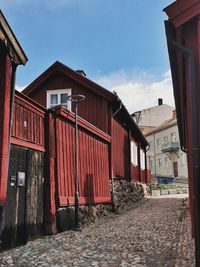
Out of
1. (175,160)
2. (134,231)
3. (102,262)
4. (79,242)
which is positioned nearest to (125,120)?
(134,231)

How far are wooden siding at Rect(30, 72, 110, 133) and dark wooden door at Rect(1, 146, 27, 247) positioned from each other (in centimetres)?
781

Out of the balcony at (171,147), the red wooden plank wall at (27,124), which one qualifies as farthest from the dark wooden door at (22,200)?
the balcony at (171,147)

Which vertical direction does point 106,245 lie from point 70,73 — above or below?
below

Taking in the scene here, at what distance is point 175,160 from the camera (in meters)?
51.6

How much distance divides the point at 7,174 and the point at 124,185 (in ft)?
35.5

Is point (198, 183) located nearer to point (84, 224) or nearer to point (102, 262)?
point (102, 262)

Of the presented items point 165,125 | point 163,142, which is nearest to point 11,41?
point 165,125

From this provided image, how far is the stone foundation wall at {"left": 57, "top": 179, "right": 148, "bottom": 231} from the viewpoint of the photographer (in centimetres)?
912

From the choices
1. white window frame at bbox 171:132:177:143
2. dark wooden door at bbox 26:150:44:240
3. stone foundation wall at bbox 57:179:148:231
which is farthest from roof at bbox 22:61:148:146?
white window frame at bbox 171:132:177:143

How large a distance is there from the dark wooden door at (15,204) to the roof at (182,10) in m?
3.81

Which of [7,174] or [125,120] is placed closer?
[7,174]

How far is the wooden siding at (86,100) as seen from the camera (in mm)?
15211

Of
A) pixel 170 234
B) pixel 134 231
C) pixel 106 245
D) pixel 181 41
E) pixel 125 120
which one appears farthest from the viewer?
pixel 125 120

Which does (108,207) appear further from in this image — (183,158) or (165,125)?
(165,125)
